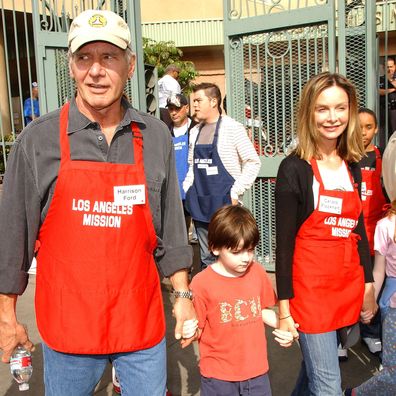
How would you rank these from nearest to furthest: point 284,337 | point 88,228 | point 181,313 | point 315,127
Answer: point 88,228, point 181,313, point 284,337, point 315,127

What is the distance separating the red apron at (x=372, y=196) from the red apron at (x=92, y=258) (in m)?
2.55

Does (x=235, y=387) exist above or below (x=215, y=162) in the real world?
below

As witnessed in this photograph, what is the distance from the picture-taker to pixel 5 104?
1052cm

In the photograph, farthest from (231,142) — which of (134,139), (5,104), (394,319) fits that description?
(5,104)

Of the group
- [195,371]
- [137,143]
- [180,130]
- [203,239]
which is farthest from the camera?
[180,130]

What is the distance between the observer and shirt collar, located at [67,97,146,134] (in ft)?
6.40

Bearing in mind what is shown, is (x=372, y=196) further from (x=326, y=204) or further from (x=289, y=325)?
(x=289, y=325)

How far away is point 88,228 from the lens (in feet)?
6.19

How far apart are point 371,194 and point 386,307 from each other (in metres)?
1.50

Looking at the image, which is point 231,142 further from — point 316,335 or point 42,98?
point 316,335

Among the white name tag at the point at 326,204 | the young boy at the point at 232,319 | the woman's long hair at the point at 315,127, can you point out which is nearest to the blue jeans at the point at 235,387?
the young boy at the point at 232,319

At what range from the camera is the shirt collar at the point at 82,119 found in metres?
1.95

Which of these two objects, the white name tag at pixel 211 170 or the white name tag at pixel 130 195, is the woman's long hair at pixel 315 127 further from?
the white name tag at pixel 211 170

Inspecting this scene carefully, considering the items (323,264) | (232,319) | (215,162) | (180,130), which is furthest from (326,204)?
(180,130)
